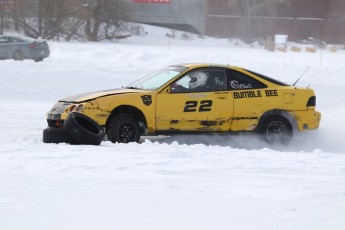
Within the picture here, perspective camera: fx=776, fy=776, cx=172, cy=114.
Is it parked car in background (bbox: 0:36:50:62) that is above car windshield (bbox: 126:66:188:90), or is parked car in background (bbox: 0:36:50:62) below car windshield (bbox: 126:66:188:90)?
below

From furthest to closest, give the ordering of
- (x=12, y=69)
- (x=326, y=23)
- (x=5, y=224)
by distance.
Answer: (x=326, y=23) → (x=12, y=69) → (x=5, y=224)

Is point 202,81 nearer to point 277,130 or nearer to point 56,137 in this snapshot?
point 277,130

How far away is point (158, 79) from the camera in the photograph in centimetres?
1248

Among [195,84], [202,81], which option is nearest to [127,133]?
[195,84]

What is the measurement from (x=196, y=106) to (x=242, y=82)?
93 centimetres

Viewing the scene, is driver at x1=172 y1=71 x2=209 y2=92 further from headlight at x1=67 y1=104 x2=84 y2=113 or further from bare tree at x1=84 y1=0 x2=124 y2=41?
bare tree at x1=84 y1=0 x2=124 y2=41

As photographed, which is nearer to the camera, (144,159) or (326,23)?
(144,159)

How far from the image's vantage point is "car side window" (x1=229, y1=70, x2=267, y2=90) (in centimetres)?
1245

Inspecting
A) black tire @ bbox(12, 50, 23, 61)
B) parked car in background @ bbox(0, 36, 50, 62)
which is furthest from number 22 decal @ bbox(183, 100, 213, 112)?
black tire @ bbox(12, 50, 23, 61)

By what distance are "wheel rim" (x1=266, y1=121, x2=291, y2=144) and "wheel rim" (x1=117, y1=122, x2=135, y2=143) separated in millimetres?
2273

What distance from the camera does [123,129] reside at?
1174 cm

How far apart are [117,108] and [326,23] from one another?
61.7 m

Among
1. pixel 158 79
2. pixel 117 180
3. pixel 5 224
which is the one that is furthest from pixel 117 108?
pixel 5 224

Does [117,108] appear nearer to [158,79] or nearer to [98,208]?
[158,79]
